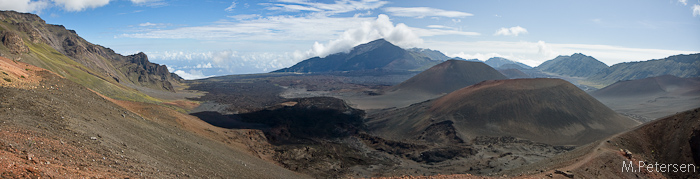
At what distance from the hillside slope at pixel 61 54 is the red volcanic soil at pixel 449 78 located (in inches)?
3164

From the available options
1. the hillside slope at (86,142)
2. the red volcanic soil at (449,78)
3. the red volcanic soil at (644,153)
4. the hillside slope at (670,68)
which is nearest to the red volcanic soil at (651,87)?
the red volcanic soil at (449,78)

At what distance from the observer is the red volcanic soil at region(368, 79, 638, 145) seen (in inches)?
1864

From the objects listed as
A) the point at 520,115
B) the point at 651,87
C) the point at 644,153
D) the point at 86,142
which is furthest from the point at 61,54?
the point at 651,87

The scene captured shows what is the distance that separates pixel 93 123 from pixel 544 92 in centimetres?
5884

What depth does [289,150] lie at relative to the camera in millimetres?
38719

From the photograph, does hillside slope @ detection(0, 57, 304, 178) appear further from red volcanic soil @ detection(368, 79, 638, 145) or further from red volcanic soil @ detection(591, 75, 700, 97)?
red volcanic soil @ detection(591, 75, 700, 97)

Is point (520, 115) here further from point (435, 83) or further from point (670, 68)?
point (670, 68)

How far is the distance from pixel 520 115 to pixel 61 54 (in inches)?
3626

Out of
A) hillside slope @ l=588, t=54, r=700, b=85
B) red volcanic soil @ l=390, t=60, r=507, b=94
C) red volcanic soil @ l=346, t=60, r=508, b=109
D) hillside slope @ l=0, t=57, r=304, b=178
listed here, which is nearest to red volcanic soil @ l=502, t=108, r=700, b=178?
hillside slope @ l=0, t=57, r=304, b=178

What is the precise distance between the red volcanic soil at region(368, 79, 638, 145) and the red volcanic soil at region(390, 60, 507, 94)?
48281 millimetres

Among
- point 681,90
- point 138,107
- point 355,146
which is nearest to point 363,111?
point 355,146

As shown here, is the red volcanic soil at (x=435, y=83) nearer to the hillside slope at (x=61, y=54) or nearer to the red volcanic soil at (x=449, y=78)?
the red volcanic soil at (x=449, y=78)

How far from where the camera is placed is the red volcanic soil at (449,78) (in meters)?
111

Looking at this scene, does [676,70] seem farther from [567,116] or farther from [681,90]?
[567,116]
